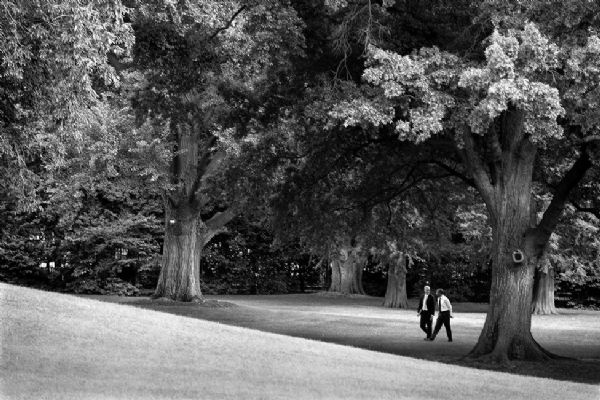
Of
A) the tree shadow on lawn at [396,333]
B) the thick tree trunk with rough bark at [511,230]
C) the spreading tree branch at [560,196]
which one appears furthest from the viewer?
the spreading tree branch at [560,196]

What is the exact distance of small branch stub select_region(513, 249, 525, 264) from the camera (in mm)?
22609

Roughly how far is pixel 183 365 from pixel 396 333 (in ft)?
53.9

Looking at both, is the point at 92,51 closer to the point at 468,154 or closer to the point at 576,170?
the point at 468,154

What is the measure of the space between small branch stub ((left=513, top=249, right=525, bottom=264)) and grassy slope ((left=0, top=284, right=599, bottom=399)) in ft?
18.2

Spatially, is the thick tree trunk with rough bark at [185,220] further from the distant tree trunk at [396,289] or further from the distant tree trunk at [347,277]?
the distant tree trunk at [347,277]

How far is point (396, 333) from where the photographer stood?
29.9m

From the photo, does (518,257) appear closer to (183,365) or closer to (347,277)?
(183,365)

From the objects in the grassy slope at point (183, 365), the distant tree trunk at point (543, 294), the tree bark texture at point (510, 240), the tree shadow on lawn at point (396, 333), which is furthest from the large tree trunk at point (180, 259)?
the grassy slope at point (183, 365)

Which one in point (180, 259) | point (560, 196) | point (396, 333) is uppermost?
point (560, 196)

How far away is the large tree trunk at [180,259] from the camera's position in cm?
3881

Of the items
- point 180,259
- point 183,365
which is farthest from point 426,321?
point 180,259

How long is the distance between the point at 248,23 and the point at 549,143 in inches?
314

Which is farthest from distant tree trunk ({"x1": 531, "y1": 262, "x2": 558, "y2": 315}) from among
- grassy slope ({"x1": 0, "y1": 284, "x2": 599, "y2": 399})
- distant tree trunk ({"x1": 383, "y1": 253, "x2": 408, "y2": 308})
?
grassy slope ({"x1": 0, "y1": 284, "x2": 599, "y2": 399})

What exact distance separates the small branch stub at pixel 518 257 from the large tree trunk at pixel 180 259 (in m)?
18.6
